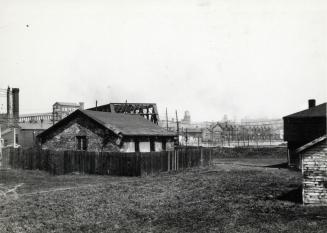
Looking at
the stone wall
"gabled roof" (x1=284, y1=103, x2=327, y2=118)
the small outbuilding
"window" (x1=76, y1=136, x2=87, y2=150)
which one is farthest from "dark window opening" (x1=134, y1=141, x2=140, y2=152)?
the small outbuilding

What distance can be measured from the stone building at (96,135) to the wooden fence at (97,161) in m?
2.13

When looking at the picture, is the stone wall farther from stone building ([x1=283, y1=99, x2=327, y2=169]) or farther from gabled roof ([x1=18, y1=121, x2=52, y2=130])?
gabled roof ([x1=18, y1=121, x2=52, y2=130])

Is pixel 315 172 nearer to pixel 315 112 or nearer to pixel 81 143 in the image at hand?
pixel 315 112

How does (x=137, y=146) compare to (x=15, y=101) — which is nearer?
(x=137, y=146)

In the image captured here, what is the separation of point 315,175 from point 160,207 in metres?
5.67

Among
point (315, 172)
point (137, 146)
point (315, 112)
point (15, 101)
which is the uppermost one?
point (15, 101)

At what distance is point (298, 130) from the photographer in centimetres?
2961

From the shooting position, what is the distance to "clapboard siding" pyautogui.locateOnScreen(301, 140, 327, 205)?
13.6 meters

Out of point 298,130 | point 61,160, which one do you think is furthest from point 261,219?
point 298,130

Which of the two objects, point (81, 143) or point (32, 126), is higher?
point (32, 126)

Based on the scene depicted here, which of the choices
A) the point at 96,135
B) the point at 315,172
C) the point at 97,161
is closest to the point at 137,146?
the point at 96,135

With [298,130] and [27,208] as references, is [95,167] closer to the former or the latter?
[27,208]

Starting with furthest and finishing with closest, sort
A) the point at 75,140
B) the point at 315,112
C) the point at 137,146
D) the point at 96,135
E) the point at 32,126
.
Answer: the point at 32,126 < the point at 315,112 < the point at 75,140 < the point at 137,146 < the point at 96,135

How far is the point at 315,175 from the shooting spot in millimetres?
13734
